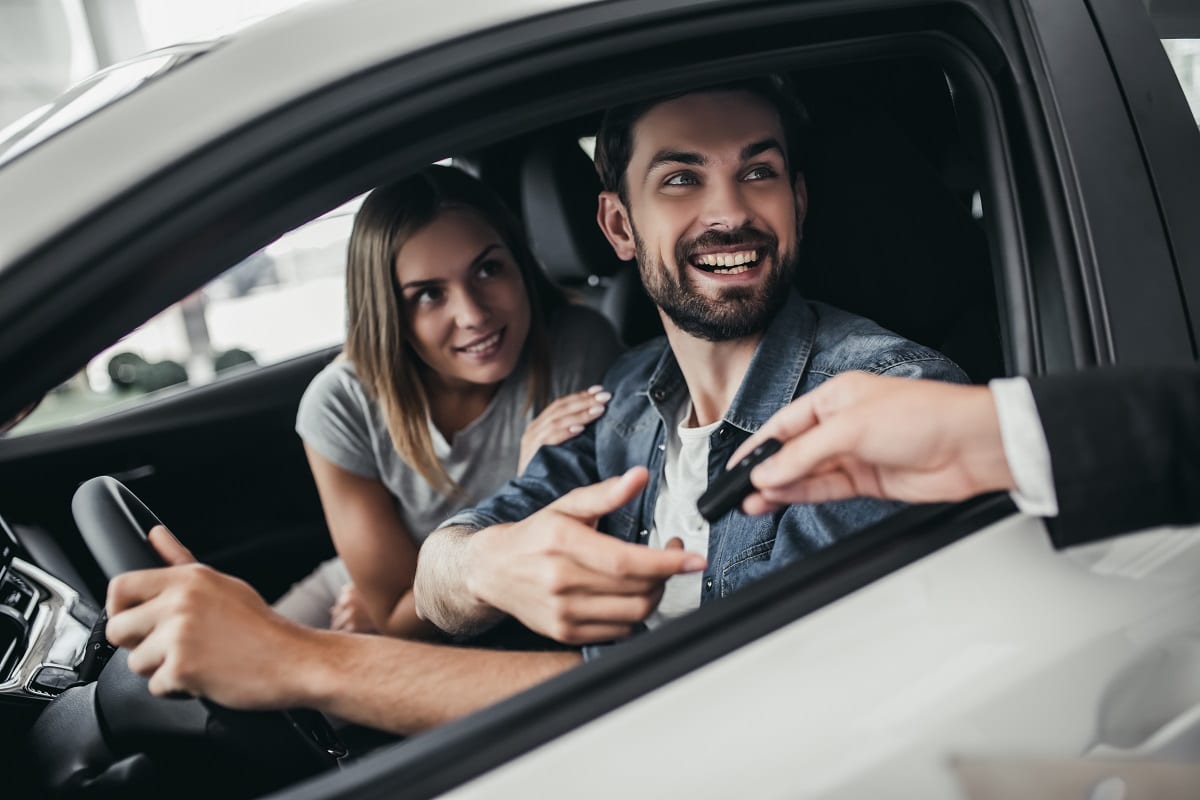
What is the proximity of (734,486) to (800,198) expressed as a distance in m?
0.79

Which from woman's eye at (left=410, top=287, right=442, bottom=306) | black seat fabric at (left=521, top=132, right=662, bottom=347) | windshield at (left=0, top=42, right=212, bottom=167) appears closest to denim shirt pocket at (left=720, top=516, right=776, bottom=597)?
windshield at (left=0, top=42, right=212, bottom=167)

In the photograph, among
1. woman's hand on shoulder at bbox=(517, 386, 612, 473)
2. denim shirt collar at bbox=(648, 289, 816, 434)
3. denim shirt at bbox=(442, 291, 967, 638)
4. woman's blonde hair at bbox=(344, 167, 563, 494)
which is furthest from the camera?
woman's blonde hair at bbox=(344, 167, 563, 494)

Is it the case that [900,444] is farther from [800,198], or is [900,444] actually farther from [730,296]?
[800,198]

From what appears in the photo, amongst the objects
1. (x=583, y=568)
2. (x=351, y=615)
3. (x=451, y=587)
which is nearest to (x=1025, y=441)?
(x=583, y=568)

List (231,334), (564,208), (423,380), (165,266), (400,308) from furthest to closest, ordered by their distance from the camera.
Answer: (231,334)
(564,208)
(423,380)
(400,308)
(165,266)

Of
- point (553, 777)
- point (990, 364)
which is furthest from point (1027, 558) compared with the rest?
point (990, 364)

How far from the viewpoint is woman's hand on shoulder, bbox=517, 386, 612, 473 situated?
5.70ft

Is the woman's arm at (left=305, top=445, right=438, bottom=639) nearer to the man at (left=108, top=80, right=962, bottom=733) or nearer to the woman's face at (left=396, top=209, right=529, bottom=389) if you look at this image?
the woman's face at (left=396, top=209, right=529, bottom=389)

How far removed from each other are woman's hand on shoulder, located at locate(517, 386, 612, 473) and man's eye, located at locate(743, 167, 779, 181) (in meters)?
0.53

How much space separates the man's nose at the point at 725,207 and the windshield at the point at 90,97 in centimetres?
81

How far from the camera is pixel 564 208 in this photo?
8.08 feet

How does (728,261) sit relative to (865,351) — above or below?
above

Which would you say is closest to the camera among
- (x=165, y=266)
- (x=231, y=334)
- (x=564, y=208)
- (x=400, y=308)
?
(x=165, y=266)

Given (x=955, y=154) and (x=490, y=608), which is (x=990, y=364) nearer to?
(x=955, y=154)
